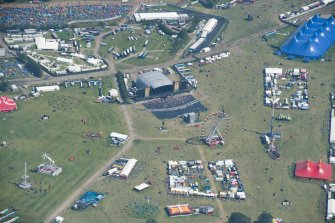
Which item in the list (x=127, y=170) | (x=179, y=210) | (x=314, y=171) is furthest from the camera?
(x=314, y=171)

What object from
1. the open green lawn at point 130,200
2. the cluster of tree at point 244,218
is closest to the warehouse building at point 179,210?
the open green lawn at point 130,200

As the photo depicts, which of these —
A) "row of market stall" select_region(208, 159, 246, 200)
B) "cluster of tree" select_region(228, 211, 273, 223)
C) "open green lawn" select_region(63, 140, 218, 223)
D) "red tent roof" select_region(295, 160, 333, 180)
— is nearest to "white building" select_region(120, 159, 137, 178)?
"open green lawn" select_region(63, 140, 218, 223)

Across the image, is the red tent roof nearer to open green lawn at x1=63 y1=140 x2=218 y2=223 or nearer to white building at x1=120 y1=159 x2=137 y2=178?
open green lawn at x1=63 y1=140 x2=218 y2=223

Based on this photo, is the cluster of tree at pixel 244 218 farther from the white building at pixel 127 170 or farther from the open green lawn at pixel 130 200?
the white building at pixel 127 170

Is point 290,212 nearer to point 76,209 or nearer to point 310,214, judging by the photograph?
point 310,214

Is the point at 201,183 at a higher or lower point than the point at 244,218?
lower

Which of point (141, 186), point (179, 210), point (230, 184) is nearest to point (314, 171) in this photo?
point (230, 184)

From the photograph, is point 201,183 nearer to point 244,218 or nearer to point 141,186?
point 141,186

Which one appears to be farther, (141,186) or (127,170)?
(127,170)

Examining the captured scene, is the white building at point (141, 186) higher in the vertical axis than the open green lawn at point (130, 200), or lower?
higher

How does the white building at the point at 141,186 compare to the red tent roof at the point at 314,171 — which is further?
the red tent roof at the point at 314,171

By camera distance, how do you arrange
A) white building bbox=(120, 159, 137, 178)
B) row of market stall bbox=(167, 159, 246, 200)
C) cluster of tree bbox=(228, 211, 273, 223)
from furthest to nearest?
white building bbox=(120, 159, 137, 178) < row of market stall bbox=(167, 159, 246, 200) < cluster of tree bbox=(228, 211, 273, 223)

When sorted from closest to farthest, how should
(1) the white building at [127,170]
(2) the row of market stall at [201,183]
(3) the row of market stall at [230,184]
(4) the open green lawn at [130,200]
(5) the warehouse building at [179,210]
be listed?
(4) the open green lawn at [130,200] → (5) the warehouse building at [179,210] → (3) the row of market stall at [230,184] → (2) the row of market stall at [201,183] → (1) the white building at [127,170]
